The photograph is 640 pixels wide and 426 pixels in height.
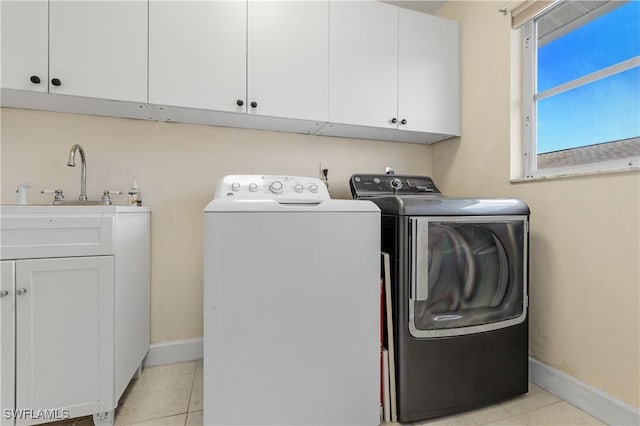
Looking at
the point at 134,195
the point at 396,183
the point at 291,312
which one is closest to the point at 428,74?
the point at 396,183

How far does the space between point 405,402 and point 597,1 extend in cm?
207

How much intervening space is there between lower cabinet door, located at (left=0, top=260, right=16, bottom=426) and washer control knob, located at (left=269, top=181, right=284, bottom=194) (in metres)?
1.05

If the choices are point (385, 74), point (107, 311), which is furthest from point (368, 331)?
point (385, 74)

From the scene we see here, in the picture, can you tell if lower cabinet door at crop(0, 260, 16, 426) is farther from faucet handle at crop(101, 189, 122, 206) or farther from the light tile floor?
faucet handle at crop(101, 189, 122, 206)

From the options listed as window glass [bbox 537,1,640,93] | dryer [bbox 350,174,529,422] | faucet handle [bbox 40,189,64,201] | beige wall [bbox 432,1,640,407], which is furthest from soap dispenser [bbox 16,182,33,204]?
window glass [bbox 537,1,640,93]

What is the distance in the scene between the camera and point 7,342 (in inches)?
42.3

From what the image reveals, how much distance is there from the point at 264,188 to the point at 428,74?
1308mm

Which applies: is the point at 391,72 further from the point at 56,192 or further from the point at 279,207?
the point at 56,192

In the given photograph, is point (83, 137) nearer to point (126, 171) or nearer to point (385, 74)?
point (126, 171)

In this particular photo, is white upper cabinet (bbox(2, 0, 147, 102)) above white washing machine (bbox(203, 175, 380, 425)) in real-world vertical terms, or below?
above

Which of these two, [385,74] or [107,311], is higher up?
[385,74]

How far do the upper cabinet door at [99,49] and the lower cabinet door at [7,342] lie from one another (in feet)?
2.66

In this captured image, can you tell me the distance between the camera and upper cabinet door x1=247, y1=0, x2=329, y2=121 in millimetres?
1599

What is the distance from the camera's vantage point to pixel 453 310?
4.33 ft
